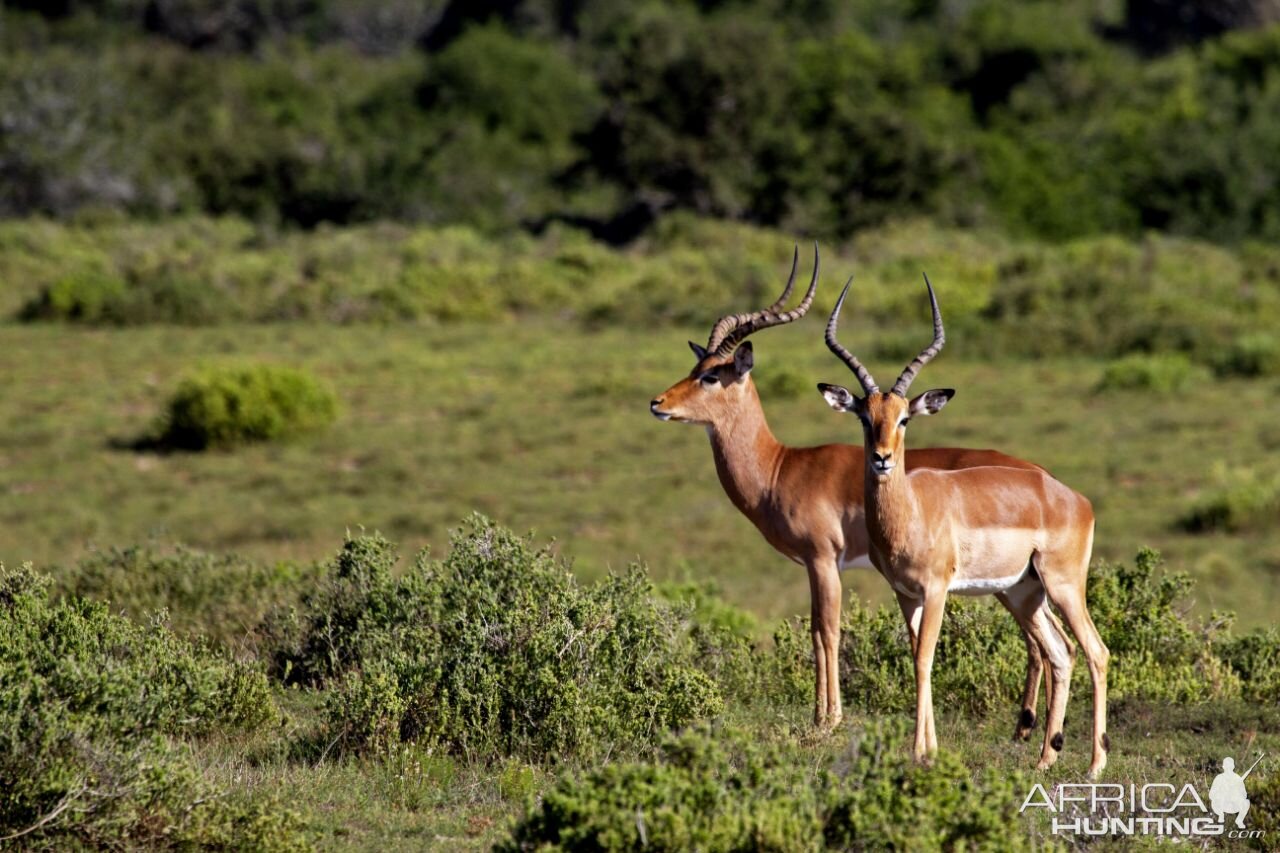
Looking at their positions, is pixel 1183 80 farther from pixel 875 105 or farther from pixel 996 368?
pixel 996 368

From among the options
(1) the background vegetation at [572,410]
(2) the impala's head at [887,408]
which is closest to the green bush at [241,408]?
(1) the background vegetation at [572,410]

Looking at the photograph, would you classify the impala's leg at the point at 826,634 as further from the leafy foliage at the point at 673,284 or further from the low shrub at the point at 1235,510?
the leafy foliage at the point at 673,284

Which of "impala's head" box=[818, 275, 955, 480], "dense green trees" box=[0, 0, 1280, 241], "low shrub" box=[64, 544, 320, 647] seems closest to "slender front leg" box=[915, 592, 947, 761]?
"impala's head" box=[818, 275, 955, 480]

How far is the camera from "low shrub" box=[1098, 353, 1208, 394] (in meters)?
26.1

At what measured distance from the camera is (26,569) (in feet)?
29.1

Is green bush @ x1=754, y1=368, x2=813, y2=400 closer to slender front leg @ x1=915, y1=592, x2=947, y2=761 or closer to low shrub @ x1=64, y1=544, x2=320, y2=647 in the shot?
low shrub @ x1=64, y1=544, x2=320, y2=647

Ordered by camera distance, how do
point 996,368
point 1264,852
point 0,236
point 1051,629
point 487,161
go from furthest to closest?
1. point 487,161
2. point 0,236
3. point 996,368
4. point 1051,629
5. point 1264,852

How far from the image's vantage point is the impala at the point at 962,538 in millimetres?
7660

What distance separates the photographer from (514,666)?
332 inches

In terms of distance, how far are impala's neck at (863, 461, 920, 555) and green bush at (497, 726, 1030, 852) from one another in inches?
60.1

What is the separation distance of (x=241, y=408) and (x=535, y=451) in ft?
13.0

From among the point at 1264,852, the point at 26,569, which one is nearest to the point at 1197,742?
the point at 1264,852

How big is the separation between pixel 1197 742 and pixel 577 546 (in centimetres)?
998

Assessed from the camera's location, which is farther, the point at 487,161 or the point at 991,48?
the point at 991,48
